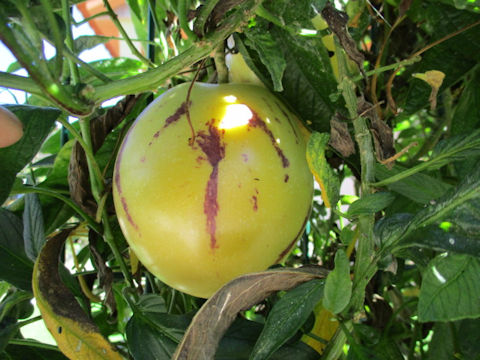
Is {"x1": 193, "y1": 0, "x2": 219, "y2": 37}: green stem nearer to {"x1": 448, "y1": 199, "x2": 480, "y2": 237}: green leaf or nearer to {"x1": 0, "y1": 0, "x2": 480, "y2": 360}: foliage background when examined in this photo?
{"x1": 0, "y1": 0, "x2": 480, "y2": 360}: foliage background

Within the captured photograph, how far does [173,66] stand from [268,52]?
99mm

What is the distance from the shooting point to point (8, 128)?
42 cm

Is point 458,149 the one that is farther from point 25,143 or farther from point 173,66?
point 25,143

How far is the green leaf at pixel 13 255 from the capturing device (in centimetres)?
57

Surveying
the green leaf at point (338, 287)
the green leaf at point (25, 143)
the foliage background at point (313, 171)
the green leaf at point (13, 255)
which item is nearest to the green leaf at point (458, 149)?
the foliage background at point (313, 171)

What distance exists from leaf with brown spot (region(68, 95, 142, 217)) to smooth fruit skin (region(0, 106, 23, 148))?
0.16 meters

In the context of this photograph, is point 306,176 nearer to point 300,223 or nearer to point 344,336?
point 300,223

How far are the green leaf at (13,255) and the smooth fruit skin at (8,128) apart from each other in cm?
20

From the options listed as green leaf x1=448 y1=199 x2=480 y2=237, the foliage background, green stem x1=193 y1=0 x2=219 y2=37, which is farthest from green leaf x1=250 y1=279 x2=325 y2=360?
green stem x1=193 y1=0 x2=219 y2=37

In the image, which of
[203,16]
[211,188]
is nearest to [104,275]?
[211,188]

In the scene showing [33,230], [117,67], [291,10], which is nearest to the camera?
[291,10]

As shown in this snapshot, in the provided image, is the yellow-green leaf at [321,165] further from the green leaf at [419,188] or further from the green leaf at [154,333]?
the green leaf at [154,333]

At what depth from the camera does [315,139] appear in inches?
16.5

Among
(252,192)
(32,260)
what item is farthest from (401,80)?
(32,260)
